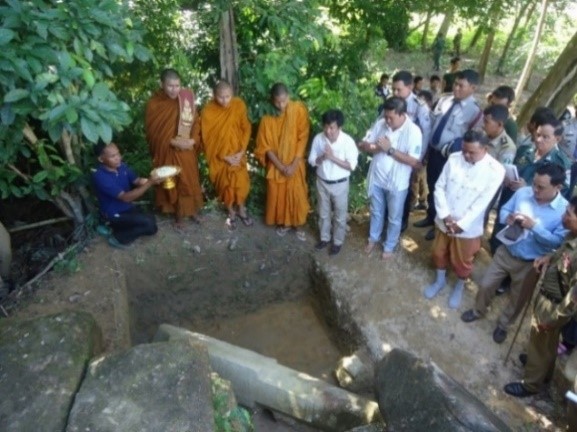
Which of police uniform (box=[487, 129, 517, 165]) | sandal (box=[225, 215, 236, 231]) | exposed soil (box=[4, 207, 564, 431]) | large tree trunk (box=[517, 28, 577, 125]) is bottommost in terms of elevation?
exposed soil (box=[4, 207, 564, 431])

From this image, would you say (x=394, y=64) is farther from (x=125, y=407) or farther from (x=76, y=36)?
(x=125, y=407)

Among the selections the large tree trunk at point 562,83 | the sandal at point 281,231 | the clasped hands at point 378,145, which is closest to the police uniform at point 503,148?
the clasped hands at point 378,145

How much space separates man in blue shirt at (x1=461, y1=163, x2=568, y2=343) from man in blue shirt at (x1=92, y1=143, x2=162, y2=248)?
3221mm

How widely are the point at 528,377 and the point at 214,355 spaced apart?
261 cm

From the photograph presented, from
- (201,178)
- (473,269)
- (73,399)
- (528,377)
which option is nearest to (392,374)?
(528,377)

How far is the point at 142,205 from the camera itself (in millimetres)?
5434

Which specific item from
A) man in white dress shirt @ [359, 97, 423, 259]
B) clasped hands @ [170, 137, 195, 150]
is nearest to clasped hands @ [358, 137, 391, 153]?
man in white dress shirt @ [359, 97, 423, 259]

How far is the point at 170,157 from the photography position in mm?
4824

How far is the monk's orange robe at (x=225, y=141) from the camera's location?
4.79m

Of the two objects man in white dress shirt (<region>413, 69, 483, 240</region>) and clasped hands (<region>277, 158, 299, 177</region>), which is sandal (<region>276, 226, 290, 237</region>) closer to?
clasped hands (<region>277, 158, 299, 177</region>)

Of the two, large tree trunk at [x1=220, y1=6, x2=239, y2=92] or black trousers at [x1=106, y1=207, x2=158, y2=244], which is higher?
large tree trunk at [x1=220, y1=6, x2=239, y2=92]

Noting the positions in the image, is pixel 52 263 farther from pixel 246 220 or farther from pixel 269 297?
pixel 269 297

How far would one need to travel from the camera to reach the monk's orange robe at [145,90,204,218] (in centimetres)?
467

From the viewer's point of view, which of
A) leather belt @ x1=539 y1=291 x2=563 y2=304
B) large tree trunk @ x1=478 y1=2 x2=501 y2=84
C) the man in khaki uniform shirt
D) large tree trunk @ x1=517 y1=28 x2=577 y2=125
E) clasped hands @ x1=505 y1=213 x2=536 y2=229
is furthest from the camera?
large tree trunk @ x1=478 y1=2 x2=501 y2=84
